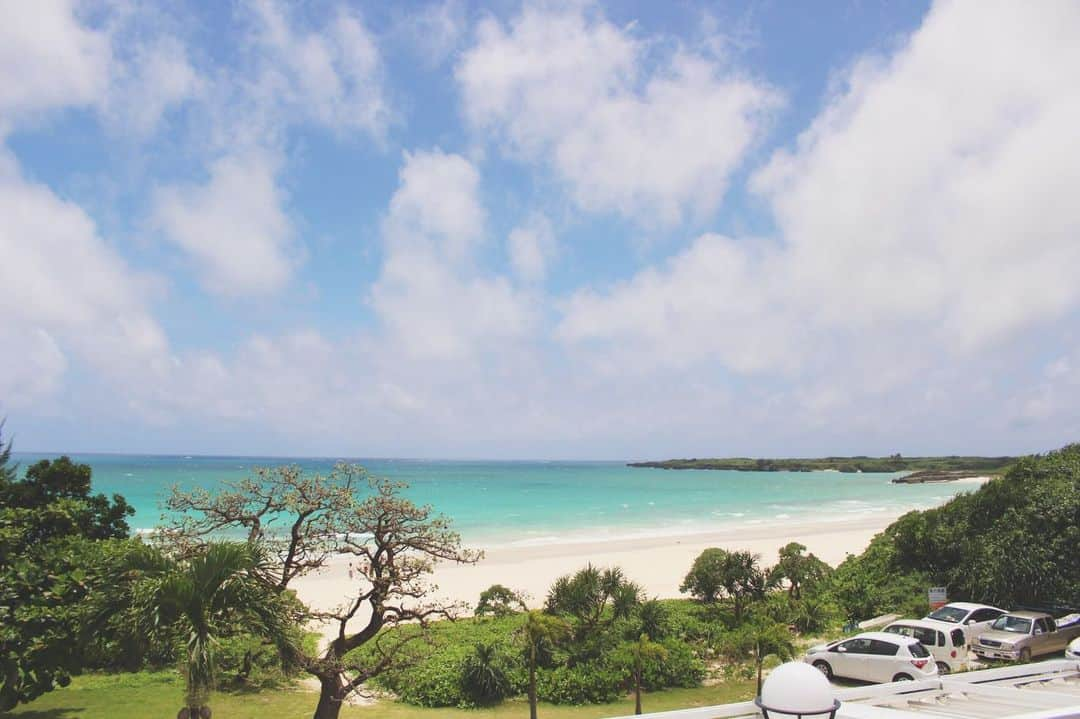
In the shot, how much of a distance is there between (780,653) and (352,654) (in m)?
11.1

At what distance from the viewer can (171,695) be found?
15383mm

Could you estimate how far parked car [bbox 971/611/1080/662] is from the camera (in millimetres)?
16406

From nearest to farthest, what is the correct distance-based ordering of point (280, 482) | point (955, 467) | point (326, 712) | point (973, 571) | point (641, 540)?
point (326, 712) < point (280, 482) < point (973, 571) < point (641, 540) < point (955, 467)

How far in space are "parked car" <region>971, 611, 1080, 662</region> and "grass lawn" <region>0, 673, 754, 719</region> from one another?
6.27 metres

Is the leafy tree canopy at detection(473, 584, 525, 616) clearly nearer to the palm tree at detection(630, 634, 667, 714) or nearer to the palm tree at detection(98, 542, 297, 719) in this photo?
the palm tree at detection(630, 634, 667, 714)

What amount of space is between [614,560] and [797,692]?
3345 centimetres

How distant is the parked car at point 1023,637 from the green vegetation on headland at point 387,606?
3237mm

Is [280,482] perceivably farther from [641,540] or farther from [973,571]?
[641,540]

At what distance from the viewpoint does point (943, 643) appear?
15.8 m

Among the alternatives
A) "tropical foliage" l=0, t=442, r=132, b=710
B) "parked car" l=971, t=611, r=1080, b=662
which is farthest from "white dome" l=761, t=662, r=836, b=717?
"parked car" l=971, t=611, r=1080, b=662

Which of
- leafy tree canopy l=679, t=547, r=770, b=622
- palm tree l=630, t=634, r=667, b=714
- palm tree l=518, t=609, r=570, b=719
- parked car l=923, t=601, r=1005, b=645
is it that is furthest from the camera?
leafy tree canopy l=679, t=547, r=770, b=622

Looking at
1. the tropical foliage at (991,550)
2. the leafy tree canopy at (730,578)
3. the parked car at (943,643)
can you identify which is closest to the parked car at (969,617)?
the parked car at (943,643)

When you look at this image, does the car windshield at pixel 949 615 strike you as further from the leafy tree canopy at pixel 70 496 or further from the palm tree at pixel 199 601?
the leafy tree canopy at pixel 70 496

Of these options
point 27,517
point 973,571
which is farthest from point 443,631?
point 973,571
